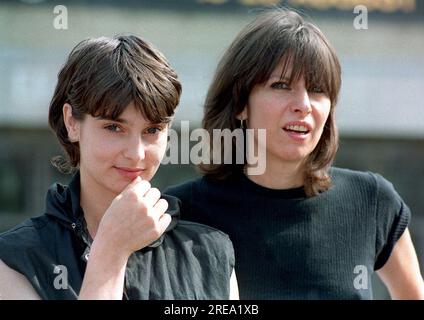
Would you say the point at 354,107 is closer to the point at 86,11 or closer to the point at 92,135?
the point at 86,11

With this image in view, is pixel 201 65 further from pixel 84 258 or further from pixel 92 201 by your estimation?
pixel 84 258

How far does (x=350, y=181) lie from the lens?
2246 mm

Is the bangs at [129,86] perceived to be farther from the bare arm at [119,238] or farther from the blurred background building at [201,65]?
the blurred background building at [201,65]

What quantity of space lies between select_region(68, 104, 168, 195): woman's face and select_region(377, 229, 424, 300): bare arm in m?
0.80

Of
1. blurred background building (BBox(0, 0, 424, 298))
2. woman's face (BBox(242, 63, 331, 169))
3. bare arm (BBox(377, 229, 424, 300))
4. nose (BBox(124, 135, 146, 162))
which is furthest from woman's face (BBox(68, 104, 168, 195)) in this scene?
blurred background building (BBox(0, 0, 424, 298))

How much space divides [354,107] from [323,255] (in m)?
5.27

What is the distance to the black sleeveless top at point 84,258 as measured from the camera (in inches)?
65.7

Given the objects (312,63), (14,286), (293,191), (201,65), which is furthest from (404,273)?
(201,65)

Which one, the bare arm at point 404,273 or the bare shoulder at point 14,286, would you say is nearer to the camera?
the bare shoulder at point 14,286

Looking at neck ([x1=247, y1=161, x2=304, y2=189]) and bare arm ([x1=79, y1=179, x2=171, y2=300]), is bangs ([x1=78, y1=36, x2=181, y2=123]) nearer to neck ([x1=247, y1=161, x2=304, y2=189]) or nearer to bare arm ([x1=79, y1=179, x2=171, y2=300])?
bare arm ([x1=79, y1=179, x2=171, y2=300])

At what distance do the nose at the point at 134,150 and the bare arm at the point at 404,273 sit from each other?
848 mm

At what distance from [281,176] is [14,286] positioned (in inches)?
31.7

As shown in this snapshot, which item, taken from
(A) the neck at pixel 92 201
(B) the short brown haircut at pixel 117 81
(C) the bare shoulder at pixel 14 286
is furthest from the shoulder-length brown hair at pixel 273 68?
(C) the bare shoulder at pixel 14 286
